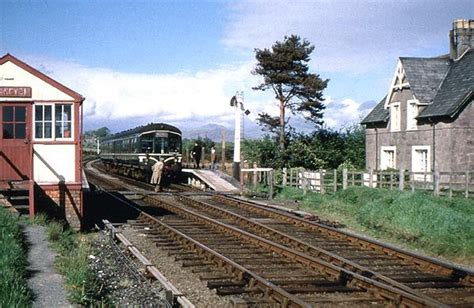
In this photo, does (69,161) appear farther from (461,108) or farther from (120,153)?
(120,153)

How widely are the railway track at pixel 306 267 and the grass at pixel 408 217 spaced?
149 cm

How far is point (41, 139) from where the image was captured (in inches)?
617

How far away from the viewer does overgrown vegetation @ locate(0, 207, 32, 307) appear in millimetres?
6766

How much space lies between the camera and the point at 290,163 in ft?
119

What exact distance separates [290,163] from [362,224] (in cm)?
1933

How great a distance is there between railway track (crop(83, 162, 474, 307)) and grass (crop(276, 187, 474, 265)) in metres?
1.49

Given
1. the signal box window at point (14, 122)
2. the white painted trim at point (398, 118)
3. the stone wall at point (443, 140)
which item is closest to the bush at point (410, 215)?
the stone wall at point (443, 140)

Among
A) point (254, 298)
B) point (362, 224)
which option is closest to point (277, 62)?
point (362, 224)

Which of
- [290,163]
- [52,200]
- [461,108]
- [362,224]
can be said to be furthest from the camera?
[290,163]

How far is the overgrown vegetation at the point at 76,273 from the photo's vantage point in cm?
770

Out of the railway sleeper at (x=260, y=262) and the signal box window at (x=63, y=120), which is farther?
the signal box window at (x=63, y=120)

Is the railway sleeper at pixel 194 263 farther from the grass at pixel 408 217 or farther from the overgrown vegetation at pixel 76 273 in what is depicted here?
the grass at pixel 408 217

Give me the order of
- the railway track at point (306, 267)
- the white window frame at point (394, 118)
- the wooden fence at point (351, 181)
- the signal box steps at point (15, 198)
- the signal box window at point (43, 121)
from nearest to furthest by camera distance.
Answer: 1. the railway track at point (306, 267)
2. the signal box steps at point (15, 198)
3. the signal box window at point (43, 121)
4. the wooden fence at point (351, 181)
5. the white window frame at point (394, 118)

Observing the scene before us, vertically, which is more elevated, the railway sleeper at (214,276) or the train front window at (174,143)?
the train front window at (174,143)
